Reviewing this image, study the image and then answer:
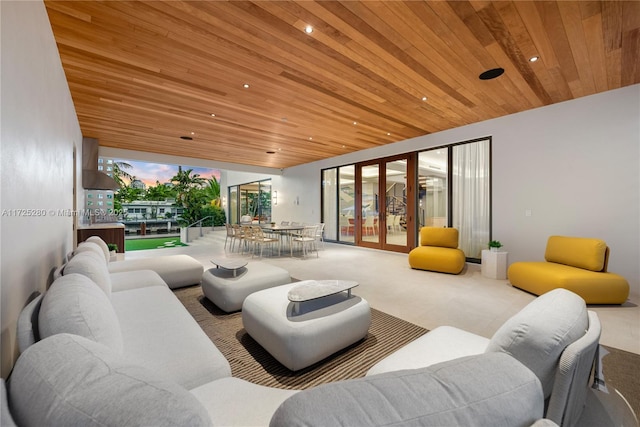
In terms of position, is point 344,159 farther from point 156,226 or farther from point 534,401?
point 156,226

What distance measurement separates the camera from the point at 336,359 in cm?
217

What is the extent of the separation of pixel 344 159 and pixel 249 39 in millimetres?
6144

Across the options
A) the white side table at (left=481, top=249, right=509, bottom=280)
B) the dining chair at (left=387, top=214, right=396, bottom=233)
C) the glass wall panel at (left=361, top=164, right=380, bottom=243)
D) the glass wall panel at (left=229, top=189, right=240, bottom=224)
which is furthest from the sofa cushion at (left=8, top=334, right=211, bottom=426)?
the glass wall panel at (left=229, top=189, right=240, bottom=224)

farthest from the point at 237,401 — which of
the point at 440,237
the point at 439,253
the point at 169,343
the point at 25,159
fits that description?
the point at 440,237

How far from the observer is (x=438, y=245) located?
5.47 m

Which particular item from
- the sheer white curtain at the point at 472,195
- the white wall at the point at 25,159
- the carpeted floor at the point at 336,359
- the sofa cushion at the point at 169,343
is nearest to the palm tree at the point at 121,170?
the white wall at the point at 25,159

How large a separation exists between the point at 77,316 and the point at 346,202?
798 centimetres

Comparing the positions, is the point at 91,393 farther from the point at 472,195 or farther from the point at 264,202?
the point at 264,202

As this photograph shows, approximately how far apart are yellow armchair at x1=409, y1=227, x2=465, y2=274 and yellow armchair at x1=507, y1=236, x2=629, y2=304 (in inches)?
35.8

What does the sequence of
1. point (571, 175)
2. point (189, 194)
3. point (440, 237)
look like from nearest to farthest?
1. point (571, 175)
2. point (440, 237)
3. point (189, 194)

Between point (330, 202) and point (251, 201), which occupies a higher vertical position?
point (251, 201)

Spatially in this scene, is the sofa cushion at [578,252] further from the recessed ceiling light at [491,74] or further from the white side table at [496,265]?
the recessed ceiling light at [491,74]

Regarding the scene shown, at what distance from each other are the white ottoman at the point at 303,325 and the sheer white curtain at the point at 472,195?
14.4 feet

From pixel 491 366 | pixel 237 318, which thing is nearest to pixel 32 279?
pixel 237 318
